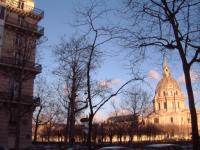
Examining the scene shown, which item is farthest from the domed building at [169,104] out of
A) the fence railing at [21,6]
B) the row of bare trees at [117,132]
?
the fence railing at [21,6]

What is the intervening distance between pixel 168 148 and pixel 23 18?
100.0ft

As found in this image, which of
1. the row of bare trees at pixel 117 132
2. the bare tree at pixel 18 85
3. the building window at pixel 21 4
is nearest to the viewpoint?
the bare tree at pixel 18 85

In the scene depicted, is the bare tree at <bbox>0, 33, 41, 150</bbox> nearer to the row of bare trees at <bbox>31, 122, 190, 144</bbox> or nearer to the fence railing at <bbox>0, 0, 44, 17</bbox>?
the fence railing at <bbox>0, 0, 44, 17</bbox>

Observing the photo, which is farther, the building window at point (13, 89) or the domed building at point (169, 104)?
the domed building at point (169, 104)

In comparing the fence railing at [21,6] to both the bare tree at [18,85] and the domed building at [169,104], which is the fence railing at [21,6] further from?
the domed building at [169,104]

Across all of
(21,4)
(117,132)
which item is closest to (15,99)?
(21,4)

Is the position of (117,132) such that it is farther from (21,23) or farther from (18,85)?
(18,85)

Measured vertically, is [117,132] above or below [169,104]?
below

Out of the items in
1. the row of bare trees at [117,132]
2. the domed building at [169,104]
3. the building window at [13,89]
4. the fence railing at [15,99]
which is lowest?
the row of bare trees at [117,132]

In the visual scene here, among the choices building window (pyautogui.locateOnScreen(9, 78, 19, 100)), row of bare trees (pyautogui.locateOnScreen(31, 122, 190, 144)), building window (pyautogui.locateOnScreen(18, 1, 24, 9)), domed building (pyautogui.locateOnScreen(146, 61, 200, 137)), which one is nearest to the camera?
building window (pyautogui.locateOnScreen(9, 78, 19, 100))

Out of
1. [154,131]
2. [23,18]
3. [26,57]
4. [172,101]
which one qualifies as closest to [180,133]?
[154,131]

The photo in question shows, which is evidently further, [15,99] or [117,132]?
[117,132]

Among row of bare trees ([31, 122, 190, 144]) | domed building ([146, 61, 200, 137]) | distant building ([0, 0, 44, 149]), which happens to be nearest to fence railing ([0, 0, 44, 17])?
distant building ([0, 0, 44, 149])

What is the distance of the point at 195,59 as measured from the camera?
50.0 ft
